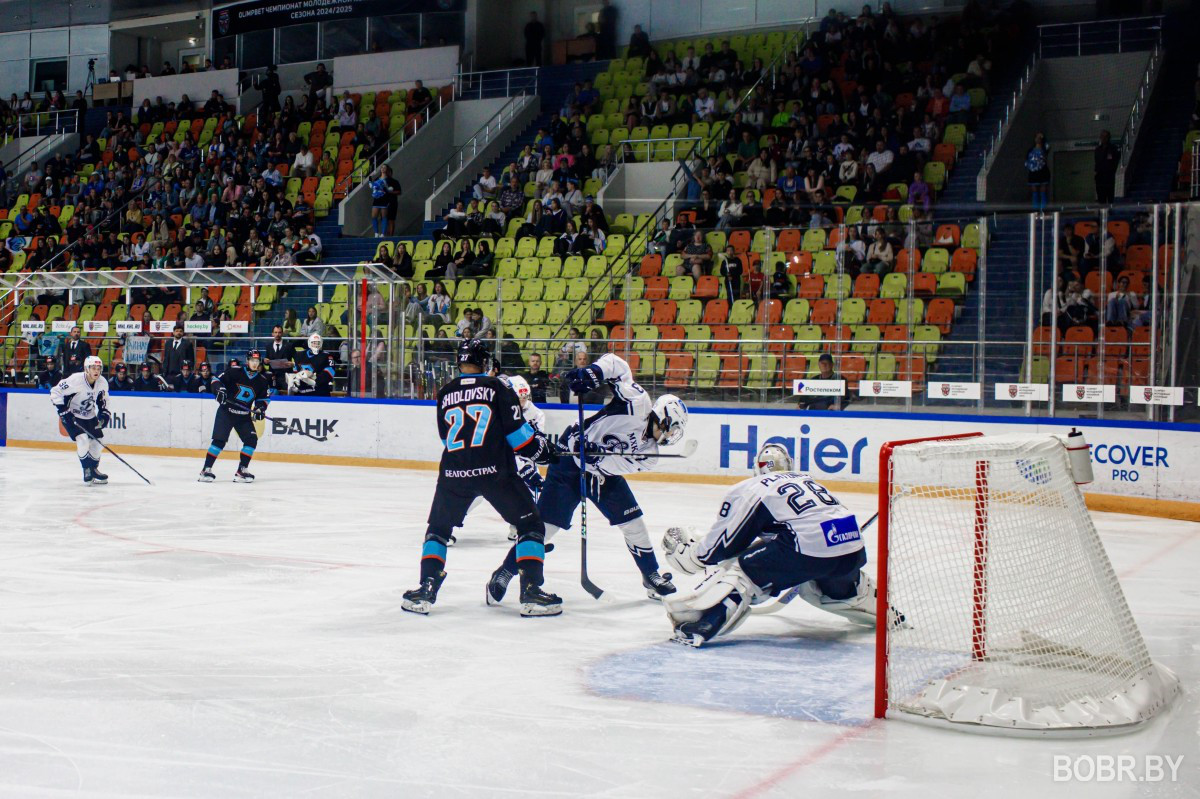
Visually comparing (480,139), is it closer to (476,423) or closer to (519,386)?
(519,386)

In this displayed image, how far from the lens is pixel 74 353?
1816cm

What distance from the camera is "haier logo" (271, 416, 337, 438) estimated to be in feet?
55.6

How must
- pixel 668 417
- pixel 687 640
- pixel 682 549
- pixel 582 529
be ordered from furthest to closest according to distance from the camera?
pixel 668 417
pixel 582 529
pixel 682 549
pixel 687 640

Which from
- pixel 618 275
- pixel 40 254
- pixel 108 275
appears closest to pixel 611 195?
pixel 618 275

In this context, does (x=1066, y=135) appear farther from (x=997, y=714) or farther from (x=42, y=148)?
(x=42, y=148)

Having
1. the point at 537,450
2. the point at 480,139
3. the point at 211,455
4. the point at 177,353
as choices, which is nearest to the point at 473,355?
the point at 537,450

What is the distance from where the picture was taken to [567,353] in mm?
14938

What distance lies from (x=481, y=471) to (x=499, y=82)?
20091mm

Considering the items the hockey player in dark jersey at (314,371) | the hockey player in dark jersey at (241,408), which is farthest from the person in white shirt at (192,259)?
the hockey player in dark jersey at (241,408)

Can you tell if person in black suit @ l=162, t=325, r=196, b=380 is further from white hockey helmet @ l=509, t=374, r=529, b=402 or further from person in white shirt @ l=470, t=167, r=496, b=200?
white hockey helmet @ l=509, t=374, r=529, b=402

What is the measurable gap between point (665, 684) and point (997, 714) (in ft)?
4.39

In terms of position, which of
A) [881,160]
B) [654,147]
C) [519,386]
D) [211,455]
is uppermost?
[654,147]

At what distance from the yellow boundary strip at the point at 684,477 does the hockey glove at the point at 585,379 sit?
6878 millimetres

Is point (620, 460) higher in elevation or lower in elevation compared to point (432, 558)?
higher
